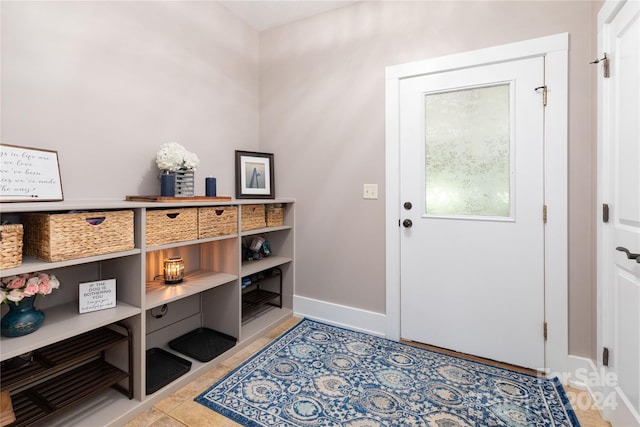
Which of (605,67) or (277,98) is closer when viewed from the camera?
(605,67)

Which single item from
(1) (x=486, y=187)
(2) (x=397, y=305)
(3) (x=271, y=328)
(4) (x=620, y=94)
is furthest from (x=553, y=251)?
(3) (x=271, y=328)

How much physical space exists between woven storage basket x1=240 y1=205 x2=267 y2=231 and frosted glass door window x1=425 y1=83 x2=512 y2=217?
1.29 m

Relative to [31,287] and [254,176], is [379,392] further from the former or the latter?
[254,176]

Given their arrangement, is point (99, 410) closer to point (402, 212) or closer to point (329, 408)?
point (329, 408)

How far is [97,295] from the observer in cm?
160

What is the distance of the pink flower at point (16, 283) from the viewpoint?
1.32 m

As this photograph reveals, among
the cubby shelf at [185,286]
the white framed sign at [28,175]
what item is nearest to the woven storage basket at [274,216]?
the cubby shelf at [185,286]

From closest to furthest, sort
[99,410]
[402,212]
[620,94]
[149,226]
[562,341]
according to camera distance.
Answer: [620,94]
[99,410]
[149,226]
[562,341]
[402,212]

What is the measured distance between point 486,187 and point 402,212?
22.6 inches

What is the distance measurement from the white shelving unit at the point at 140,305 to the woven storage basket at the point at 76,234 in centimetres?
4

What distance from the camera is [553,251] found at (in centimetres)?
191

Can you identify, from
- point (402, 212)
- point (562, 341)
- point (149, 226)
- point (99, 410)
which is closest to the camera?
point (99, 410)

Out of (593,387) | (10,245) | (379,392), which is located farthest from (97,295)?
(593,387)

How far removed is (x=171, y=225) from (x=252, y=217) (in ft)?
2.44
